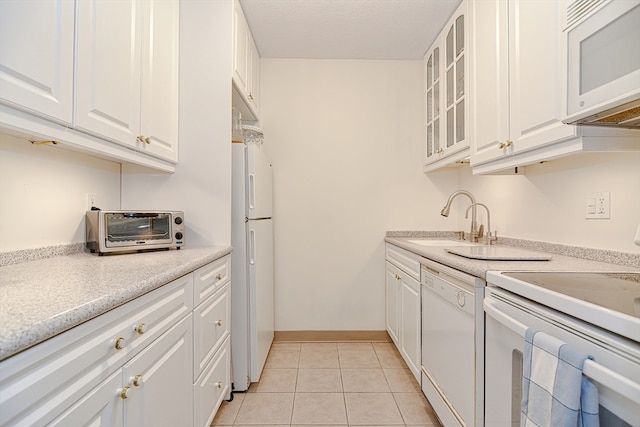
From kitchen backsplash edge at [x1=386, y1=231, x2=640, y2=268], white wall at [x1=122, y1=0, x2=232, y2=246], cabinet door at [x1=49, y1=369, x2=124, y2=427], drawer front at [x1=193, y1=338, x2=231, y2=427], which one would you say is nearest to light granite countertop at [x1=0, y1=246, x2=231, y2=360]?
cabinet door at [x1=49, y1=369, x2=124, y2=427]

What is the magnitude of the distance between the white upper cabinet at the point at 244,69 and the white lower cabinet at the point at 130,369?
1.25 m

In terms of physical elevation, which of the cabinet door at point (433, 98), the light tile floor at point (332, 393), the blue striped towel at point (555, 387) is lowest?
the light tile floor at point (332, 393)

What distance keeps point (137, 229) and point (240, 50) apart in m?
1.34

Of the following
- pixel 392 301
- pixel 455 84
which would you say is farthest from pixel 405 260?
pixel 455 84

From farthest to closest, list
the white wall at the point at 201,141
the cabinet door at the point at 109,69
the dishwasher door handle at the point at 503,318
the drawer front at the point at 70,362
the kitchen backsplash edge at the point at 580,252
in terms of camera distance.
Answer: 1. the white wall at the point at 201,141
2. the kitchen backsplash edge at the point at 580,252
3. the cabinet door at the point at 109,69
4. the dishwasher door handle at the point at 503,318
5. the drawer front at the point at 70,362

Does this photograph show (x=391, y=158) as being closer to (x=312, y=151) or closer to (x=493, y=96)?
(x=312, y=151)

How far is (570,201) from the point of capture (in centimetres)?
160

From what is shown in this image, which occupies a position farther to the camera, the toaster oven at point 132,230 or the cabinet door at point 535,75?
the toaster oven at point 132,230

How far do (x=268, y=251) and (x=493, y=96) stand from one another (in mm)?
1803

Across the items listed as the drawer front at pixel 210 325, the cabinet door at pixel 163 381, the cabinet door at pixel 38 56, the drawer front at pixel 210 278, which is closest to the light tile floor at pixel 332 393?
the drawer front at pixel 210 325

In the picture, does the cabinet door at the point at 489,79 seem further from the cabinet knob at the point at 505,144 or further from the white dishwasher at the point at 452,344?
the white dishwasher at the point at 452,344

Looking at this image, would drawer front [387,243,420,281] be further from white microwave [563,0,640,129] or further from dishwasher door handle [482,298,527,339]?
white microwave [563,0,640,129]

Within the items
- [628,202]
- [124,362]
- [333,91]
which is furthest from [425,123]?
[124,362]

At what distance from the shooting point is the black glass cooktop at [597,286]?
738 mm
